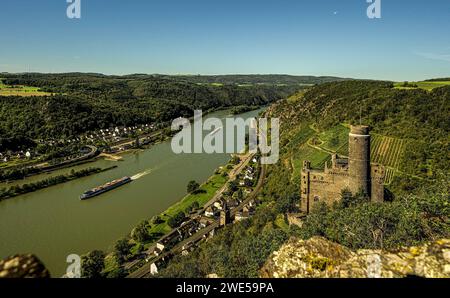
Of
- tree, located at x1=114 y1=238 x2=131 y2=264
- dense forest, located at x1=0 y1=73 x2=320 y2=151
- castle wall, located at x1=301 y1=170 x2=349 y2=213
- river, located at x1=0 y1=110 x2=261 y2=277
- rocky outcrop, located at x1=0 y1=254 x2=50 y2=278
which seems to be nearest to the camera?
rocky outcrop, located at x1=0 y1=254 x2=50 y2=278

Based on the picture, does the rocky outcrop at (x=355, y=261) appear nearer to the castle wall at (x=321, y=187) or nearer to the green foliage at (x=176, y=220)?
the castle wall at (x=321, y=187)

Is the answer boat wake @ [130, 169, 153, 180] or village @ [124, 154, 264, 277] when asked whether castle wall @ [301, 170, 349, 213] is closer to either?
village @ [124, 154, 264, 277]

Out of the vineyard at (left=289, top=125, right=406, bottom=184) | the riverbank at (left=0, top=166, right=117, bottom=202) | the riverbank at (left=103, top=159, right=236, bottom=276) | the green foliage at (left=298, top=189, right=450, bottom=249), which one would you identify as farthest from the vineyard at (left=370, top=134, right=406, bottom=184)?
the riverbank at (left=0, top=166, right=117, bottom=202)

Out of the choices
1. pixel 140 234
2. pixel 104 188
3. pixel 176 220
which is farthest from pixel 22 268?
pixel 104 188

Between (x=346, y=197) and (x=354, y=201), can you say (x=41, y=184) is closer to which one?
(x=346, y=197)

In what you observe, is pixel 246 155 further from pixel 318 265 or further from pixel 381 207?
pixel 318 265

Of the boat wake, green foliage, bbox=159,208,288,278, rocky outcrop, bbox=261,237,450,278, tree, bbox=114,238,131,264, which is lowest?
tree, bbox=114,238,131,264
